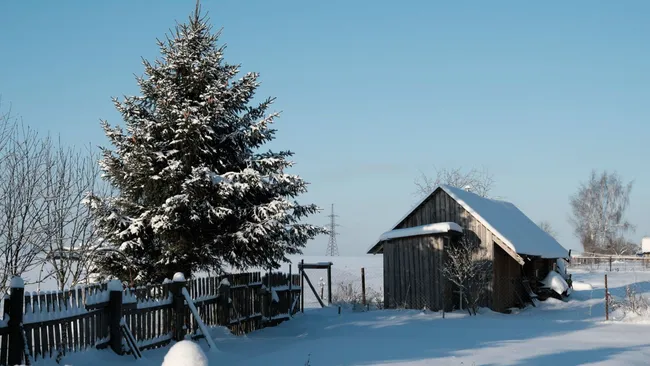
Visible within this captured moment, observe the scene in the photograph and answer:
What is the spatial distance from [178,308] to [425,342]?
5.09 m

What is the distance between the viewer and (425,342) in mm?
13133

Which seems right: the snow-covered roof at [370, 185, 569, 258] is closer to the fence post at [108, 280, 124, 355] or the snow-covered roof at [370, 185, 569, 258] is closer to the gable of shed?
the gable of shed

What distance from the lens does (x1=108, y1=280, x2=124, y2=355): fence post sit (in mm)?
10719

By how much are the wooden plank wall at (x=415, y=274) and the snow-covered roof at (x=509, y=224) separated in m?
1.39

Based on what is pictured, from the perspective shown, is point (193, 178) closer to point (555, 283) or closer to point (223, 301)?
point (223, 301)

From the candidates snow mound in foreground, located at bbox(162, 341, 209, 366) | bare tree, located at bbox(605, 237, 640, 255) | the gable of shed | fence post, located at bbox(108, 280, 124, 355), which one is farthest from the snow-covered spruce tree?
bare tree, located at bbox(605, 237, 640, 255)

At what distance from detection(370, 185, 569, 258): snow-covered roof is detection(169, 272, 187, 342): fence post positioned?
40.0 feet

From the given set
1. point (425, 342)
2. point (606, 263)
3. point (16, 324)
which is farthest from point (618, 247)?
point (16, 324)

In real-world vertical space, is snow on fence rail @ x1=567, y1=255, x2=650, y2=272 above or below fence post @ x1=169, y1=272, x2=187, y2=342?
below

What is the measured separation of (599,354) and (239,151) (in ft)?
33.1

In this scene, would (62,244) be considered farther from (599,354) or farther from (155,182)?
(599,354)

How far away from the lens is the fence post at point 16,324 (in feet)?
27.0

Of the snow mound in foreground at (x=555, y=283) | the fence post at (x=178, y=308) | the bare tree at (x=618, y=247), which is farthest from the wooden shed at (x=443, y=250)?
the bare tree at (x=618, y=247)

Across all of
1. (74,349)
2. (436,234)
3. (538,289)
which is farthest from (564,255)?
(74,349)
